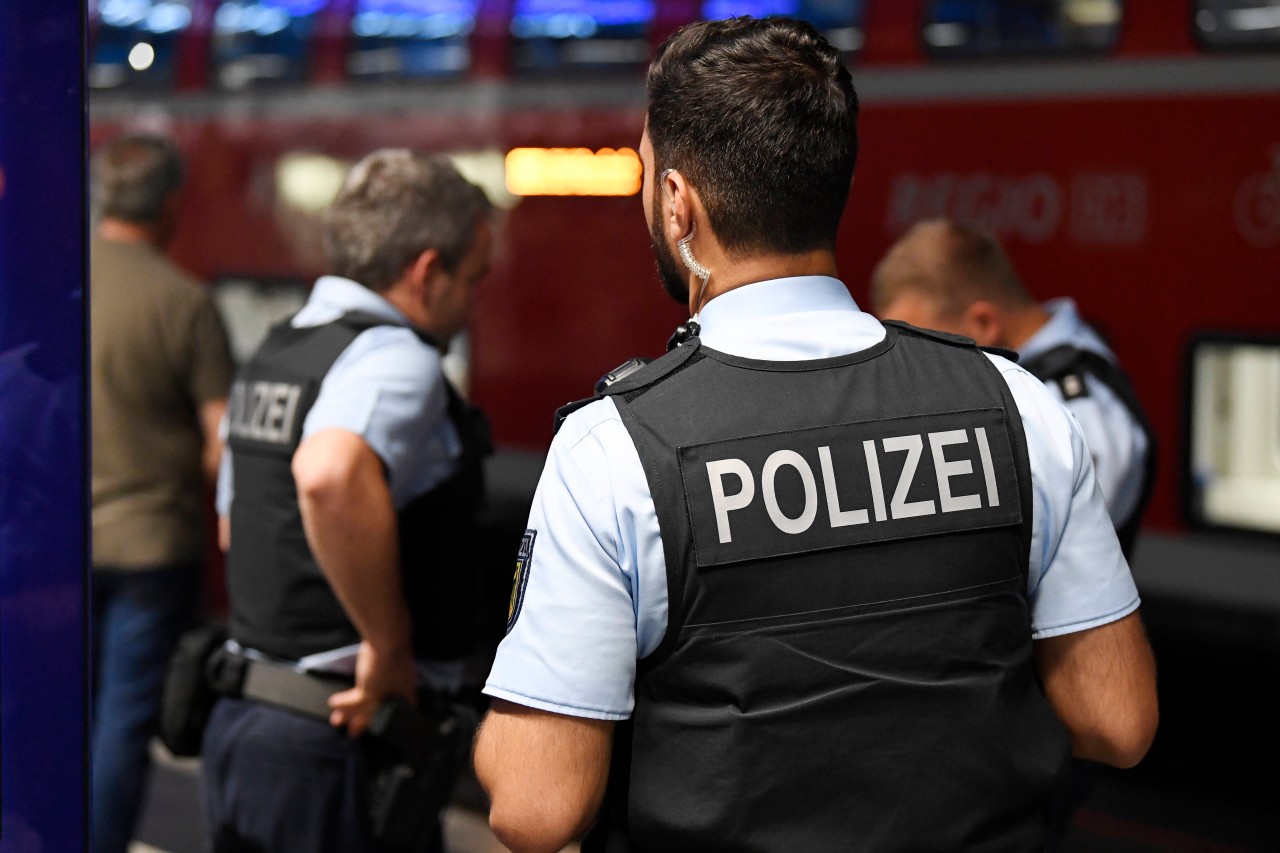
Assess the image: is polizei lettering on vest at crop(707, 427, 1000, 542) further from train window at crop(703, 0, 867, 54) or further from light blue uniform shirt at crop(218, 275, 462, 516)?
train window at crop(703, 0, 867, 54)

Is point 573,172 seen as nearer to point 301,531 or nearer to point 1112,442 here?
point 1112,442

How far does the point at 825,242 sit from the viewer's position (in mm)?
1740

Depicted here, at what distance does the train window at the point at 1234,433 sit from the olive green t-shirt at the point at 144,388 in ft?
10.0

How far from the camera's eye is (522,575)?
1.66 metres

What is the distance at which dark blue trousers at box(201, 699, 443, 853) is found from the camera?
2.80 metres

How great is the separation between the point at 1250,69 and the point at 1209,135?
0.23m

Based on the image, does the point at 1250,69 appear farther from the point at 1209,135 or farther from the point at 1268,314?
the point at 1268,314

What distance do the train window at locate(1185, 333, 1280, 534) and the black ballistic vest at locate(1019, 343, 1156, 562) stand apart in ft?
5.31

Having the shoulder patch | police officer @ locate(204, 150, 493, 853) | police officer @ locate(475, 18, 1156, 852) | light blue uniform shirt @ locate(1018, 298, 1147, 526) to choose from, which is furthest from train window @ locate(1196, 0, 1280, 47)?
the shoulder patch

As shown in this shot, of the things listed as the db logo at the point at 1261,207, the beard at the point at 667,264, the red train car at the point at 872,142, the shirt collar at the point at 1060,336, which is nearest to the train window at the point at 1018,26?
the red train car at the point at 872,142

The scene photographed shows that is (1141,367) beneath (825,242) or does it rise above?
beneath

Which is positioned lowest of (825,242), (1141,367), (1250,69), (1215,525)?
(1215,525)

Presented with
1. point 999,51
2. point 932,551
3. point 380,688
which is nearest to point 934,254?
point 380,688

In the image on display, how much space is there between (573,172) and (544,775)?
4.80 metres
